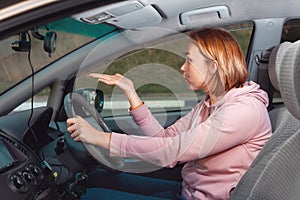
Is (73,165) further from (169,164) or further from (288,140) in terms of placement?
(288,140)

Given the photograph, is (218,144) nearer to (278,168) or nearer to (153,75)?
(278,168)

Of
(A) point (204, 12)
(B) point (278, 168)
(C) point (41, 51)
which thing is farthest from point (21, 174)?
(A) point (204, 12)

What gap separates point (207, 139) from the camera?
1836 mm

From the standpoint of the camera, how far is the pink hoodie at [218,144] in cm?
183

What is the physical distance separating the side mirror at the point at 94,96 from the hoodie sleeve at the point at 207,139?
54 centimetres

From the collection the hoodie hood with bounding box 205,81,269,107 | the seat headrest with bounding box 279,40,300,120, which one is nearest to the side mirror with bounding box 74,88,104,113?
the hoodie hood with bounding box 205,81,269,107

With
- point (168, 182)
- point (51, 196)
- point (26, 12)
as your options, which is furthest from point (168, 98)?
point (26, 12)

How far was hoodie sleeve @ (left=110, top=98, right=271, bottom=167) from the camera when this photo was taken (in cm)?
182

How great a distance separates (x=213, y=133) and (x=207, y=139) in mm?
27

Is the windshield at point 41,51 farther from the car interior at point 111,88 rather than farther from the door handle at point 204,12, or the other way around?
the door handle at point 204,12

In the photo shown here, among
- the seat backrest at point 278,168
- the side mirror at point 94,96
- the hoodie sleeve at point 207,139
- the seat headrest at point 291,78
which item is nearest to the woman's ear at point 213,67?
the hoodie sleeve at point 207,139

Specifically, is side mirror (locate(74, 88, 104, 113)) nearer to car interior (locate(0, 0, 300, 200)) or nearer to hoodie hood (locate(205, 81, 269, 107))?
car interior (locate(0, 0, 300, 200))

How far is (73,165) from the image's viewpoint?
2.49m

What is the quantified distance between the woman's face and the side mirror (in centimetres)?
52
